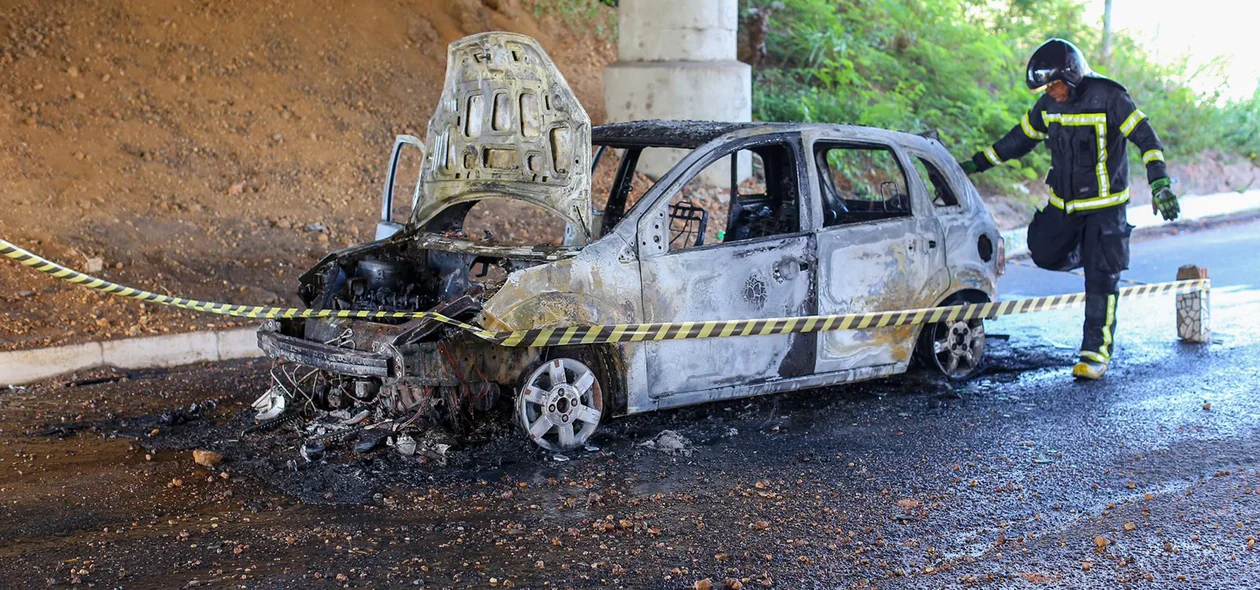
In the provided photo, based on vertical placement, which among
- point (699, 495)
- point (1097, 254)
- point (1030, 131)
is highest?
point (1030, 131)

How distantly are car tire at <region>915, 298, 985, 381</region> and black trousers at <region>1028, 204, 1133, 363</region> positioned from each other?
73 centimetres

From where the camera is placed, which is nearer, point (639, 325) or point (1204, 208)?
point (639, 325)

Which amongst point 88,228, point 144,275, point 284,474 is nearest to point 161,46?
point 88,228

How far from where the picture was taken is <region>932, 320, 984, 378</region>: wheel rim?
7582mm

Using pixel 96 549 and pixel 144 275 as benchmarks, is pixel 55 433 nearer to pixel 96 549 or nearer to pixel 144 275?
pixel 96 549

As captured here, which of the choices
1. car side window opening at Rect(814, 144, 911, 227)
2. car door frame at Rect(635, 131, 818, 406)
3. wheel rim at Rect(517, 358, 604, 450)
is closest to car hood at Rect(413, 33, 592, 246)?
car door frame at Rect(635, 131, 818, 406)

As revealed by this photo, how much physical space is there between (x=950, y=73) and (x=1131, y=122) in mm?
9675

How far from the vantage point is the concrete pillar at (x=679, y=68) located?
13023mm

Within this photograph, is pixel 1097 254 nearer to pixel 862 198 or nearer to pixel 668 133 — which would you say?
pixel 862 198

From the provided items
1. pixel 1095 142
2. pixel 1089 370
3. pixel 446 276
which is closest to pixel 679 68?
pixel 1095 142

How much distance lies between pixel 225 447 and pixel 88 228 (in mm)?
4462

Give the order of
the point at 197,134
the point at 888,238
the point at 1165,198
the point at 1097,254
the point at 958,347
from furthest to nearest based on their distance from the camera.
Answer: the point at 197,134 < the point at 1097,254 < the point at 958,347 < the point at 1165,198 < the point at 888,238

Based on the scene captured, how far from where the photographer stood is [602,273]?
596 centimetres

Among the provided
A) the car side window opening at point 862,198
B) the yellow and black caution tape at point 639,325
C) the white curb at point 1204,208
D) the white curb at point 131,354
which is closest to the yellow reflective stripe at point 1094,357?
the yellow and black caution tape at point 639,325
